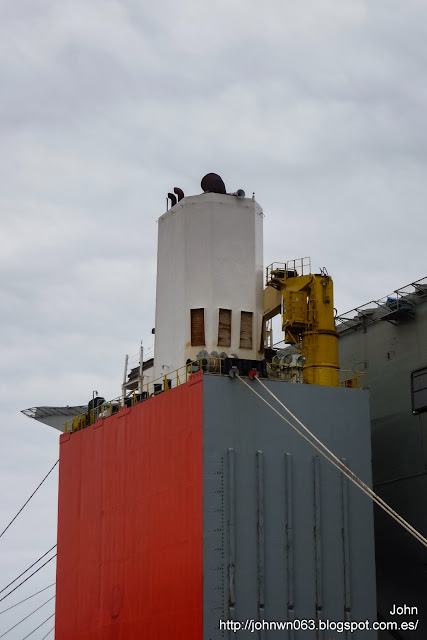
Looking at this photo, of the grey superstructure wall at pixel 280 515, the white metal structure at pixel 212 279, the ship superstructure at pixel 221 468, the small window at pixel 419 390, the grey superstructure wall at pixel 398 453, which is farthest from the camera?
Result: the small window at pixel 419 390

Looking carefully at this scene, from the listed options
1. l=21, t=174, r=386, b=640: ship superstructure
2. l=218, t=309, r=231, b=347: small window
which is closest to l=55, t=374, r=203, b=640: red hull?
l=21, t=174, r=386, b=640: ship superstructure

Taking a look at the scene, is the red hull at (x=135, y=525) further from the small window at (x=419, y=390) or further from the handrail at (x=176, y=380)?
the small window at (x=419, y=390)

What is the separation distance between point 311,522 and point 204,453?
169 inches

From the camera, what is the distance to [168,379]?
3478cm

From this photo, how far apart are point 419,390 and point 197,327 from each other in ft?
31.9

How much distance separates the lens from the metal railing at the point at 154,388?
106 feet

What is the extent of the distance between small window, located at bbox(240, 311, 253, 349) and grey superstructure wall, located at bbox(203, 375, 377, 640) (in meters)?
3.81

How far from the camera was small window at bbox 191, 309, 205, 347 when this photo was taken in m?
34.8

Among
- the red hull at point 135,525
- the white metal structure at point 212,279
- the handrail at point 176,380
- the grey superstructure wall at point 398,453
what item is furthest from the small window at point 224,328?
the grey superstructure wall at point 398,453

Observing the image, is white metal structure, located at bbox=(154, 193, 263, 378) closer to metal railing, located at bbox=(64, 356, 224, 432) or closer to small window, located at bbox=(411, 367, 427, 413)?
metal railing, located at bbox=(64, 356, 224, 432)

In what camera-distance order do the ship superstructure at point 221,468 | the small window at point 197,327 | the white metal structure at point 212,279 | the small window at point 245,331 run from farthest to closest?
the small window at point 245,331
the white metal structure at point 212,279
the small window at point 197,327
the ship superstructure at point 221,468

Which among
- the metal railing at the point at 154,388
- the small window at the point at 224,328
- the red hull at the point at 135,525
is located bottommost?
the red hull at the point at 135,525

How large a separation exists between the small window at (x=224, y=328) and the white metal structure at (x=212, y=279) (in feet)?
0.12

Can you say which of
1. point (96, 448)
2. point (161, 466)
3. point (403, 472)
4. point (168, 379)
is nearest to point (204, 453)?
point (161, 466)
